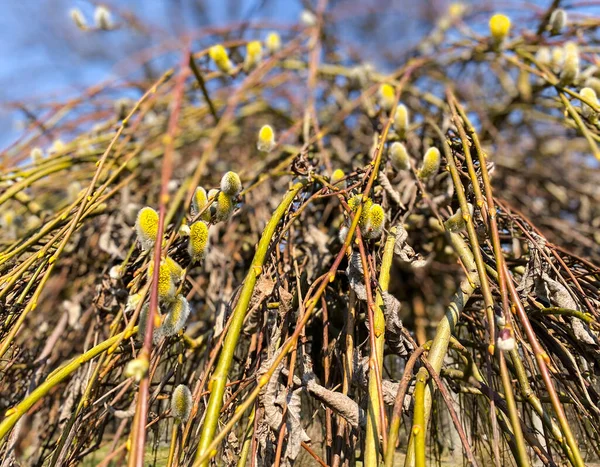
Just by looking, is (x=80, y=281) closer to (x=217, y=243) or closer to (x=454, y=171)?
(x=217, y=243)

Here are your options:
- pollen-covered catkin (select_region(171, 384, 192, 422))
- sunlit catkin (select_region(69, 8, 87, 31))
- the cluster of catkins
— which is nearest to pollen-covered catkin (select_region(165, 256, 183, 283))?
the cluster of catkins

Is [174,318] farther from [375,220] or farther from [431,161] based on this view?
[431,161]

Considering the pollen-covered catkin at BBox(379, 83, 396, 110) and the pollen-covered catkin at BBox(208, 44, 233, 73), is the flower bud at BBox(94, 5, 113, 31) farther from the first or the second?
the pollen-covered catkin at BBox(379, 83, 396, 110)

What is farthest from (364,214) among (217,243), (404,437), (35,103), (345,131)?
(35,103)

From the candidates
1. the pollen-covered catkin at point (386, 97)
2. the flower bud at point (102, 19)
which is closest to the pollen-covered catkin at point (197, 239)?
the pollen-covered catkin at point (386, 97)

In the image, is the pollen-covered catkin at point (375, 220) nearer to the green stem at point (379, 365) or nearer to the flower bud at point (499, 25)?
the green stem at point (379, 365)

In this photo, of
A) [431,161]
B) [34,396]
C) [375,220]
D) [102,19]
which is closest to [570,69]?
[431,161]
